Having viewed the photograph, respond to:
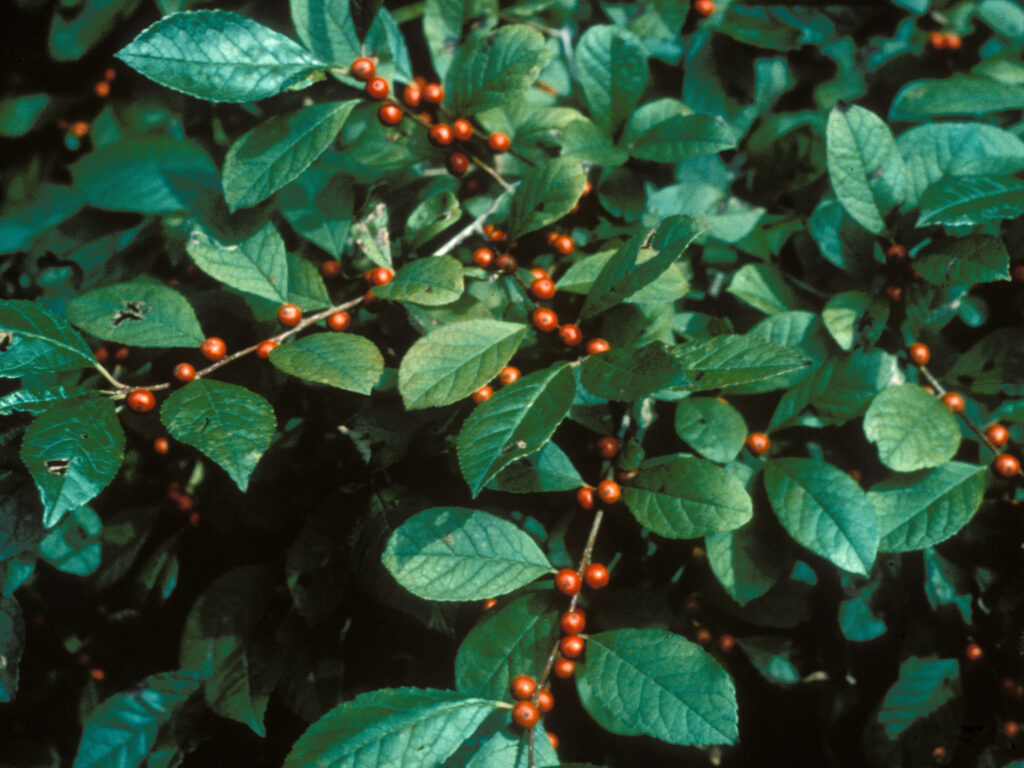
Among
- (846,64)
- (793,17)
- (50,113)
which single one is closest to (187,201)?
(50,113)

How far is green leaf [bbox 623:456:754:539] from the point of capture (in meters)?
0.97

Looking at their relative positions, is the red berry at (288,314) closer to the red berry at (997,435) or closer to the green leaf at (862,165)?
the green leaf at (862,165)

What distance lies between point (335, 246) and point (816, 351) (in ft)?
2.48

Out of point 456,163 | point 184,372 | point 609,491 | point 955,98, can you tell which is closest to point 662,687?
point 609,491

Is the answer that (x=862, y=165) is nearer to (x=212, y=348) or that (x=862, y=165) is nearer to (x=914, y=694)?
(x=914, y=694)

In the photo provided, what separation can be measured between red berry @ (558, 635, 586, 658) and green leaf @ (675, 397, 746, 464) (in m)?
0.31

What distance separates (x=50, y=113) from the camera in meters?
1.69

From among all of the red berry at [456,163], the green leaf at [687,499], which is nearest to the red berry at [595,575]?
the green leaf at [687,499]

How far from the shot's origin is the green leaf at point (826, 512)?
3.20ft

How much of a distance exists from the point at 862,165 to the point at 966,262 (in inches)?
8.7

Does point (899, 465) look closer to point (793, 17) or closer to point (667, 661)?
point (667, 661)

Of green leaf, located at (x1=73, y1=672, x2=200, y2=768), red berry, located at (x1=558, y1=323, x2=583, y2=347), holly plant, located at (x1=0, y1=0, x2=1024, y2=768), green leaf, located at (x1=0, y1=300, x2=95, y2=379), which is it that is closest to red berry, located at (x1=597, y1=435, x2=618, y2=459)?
holly plant, located at (x1=0, y1=0, x2=1024, y2=768)

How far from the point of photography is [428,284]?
3.37 ft

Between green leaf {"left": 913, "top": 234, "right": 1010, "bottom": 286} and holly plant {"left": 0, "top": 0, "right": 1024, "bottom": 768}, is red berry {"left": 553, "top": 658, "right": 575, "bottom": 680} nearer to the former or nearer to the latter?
holly plant {"left": 0, "top": 0, "right": 1024, "bottom": 768}
